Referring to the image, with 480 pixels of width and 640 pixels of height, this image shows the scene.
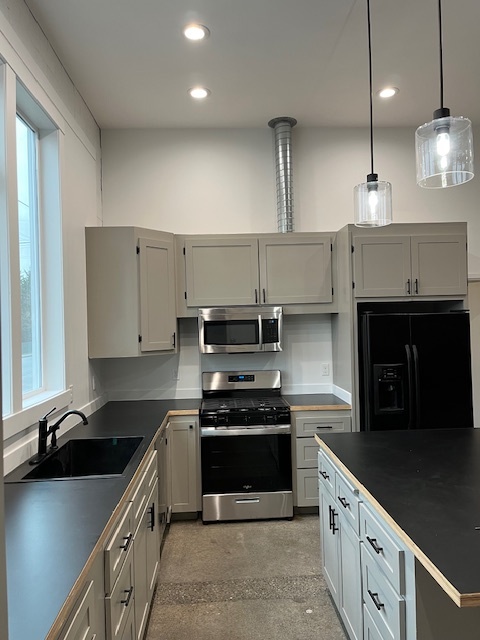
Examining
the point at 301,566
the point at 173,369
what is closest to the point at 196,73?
the point at 173,369

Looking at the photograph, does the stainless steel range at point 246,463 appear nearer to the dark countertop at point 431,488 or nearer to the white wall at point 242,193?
the white wall at point 242,193

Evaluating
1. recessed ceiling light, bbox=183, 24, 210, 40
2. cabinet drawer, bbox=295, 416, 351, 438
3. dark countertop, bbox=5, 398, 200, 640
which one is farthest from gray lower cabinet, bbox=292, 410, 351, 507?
recessed ceiling light, bbox=183, 24, 210, 40

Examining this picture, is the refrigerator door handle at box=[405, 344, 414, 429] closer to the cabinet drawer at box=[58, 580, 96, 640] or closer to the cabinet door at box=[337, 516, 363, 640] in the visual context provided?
the cabinet door at box=[337, 516, 363, 640]

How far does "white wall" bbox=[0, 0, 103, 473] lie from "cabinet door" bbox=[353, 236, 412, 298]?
6.53 feet

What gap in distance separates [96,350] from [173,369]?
31.2 inches

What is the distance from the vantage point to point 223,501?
3.44m

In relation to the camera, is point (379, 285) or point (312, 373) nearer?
point (379, 285)

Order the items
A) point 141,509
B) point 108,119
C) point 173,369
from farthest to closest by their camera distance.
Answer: point 173,369
point 108,119
point 141,509

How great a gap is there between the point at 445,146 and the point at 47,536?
181cm

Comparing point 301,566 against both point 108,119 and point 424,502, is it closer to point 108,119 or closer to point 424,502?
point 424,502

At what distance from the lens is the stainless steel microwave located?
3.70m

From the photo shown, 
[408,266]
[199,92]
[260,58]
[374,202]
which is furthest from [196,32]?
[408,266]

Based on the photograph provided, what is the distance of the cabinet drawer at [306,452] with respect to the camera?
3518mm

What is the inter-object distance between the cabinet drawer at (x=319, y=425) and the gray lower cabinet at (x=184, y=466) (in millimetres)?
785
